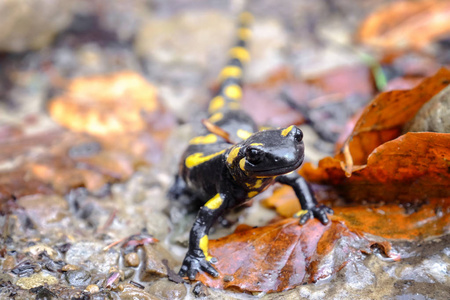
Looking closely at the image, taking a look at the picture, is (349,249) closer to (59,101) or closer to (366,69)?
(366,69)

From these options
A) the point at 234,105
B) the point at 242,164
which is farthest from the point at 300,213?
the point at 234,105

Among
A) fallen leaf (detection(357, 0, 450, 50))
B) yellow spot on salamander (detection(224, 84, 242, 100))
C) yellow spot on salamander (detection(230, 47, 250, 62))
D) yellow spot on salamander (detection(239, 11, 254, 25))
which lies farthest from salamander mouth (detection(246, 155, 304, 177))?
yellow spot on salamander (detection(239, 11, 254, 25))

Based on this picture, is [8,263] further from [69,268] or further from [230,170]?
[230,170]

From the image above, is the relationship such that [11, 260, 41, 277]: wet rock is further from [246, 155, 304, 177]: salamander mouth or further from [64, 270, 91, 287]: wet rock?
[246, 155, 304, 177]: salamander mouth

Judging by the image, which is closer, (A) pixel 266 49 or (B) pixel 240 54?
(B) pixel 240 54

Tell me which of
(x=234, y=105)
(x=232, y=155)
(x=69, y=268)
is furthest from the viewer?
(x=234, y=105)

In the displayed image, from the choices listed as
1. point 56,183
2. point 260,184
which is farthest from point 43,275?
point 260,184

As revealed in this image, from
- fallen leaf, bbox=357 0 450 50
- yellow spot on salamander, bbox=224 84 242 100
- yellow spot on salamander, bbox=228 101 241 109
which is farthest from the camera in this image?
fallen leaf, bbox=357 0 450 50
